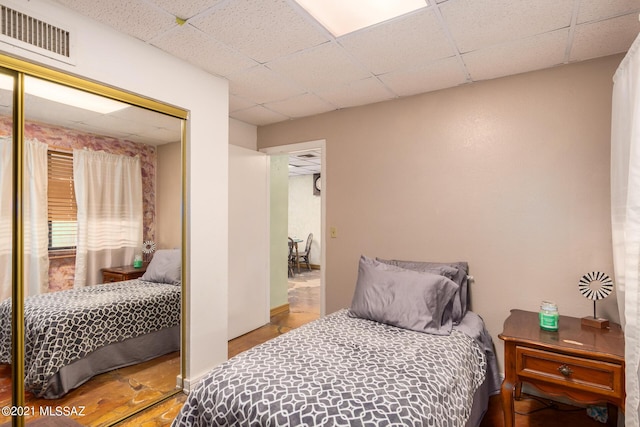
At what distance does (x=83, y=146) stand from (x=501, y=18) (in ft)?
8.16

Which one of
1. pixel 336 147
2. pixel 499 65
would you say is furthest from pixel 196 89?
pixel 499 65

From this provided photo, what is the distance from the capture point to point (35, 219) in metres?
1.71

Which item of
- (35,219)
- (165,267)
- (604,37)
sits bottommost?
(165,267)

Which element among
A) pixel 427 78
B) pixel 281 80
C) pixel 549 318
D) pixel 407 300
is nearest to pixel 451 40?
pixel 427 78

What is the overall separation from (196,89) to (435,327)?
238 cm

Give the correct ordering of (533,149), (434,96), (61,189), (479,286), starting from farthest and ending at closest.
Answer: (434,96)
(479,286)
(533,149)
(61,189)

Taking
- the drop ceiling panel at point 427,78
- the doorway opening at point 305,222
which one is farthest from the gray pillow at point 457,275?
the doorway opening at point 305,222

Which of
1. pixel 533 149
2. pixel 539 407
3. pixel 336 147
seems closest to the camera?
pixel 539 407

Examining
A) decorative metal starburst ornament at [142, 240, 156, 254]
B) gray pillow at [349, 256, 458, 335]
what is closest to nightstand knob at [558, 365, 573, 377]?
gray pillow at [349, 256, 458, 335]

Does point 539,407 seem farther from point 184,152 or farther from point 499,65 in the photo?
point 184,152

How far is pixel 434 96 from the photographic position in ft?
9.53

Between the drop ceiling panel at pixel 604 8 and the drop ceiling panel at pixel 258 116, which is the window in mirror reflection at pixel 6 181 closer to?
the drop ceiling panel at pixel 258 116

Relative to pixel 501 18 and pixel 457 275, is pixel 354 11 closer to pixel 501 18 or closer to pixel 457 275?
pixel 501 18

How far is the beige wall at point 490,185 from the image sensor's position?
7.63 feet
